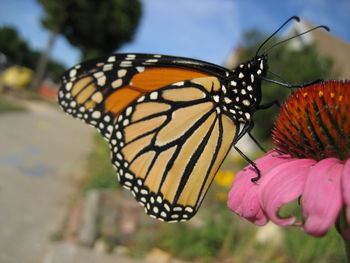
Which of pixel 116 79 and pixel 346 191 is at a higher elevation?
pixel 346 191

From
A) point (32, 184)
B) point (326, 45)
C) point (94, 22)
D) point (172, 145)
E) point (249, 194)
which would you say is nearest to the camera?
point (249, 194)

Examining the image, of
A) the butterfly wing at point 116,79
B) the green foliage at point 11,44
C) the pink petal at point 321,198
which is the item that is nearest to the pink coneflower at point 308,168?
the pink petal at point 321,198

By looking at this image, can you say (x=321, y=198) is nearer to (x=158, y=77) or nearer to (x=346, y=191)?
(x=346, y=191)

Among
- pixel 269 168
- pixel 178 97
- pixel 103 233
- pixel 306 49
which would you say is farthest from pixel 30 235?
pixel 306 49

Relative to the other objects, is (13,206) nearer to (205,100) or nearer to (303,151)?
(205,100)

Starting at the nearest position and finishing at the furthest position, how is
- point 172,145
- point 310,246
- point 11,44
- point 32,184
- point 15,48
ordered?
point 172,145 → point 310,246 → point 32,184 → point 15,48 → point 11,44

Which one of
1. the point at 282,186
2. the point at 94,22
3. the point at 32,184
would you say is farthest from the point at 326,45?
the point at 282,186

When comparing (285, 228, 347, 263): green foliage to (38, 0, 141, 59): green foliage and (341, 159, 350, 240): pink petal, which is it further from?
(38, 0, 141, 59): green foliage
